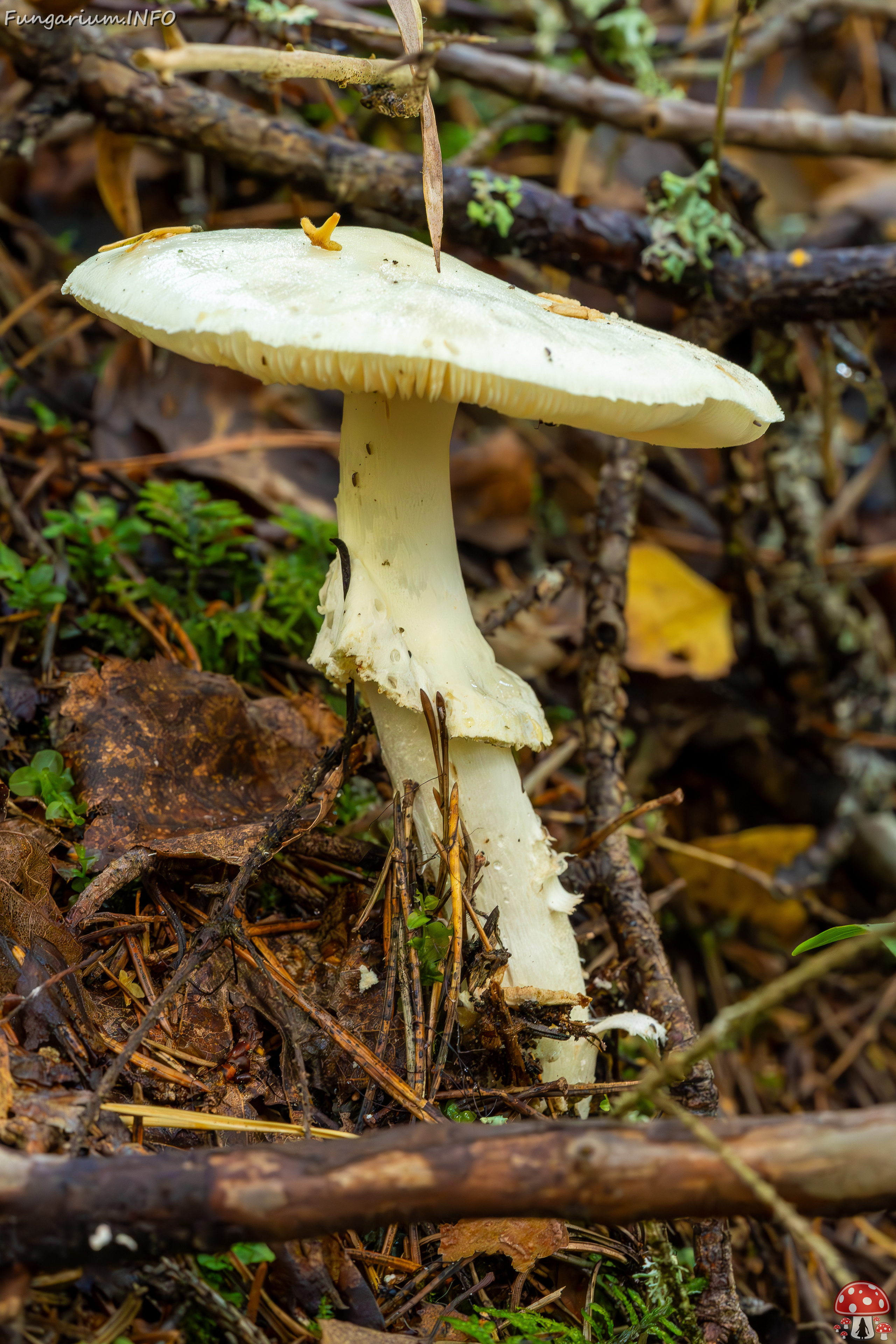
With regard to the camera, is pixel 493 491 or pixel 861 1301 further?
pixel 493 491

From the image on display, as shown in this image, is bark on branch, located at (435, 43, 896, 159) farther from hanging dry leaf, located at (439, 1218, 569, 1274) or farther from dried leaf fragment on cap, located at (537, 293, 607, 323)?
hanging dry leaf, located at (439, 1218, 569, 1274)

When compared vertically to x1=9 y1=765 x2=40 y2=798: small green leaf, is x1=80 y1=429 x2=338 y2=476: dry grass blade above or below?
above

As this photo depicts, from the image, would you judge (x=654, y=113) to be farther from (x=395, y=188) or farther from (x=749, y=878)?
(x=749, y=878)

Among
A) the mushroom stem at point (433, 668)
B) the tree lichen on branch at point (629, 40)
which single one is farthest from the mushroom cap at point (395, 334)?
the tree lichen on branch at point (629, 40)

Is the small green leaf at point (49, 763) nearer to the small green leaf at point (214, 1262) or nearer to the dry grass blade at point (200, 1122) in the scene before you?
the dry grass blade at point (200, 1122)

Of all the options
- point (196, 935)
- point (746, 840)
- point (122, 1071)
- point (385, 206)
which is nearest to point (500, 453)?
point (385, 206)

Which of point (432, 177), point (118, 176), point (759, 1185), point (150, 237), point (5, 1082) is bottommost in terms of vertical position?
point (5, 1082)

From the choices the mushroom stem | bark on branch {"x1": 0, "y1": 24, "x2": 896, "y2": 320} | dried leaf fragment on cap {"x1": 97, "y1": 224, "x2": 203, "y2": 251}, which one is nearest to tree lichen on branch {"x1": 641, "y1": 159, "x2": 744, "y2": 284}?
bark on branch {"x1": 0, "y1": 24, "x2": 896, "y2": 320}

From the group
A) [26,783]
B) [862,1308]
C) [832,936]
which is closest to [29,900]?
[26,783]
